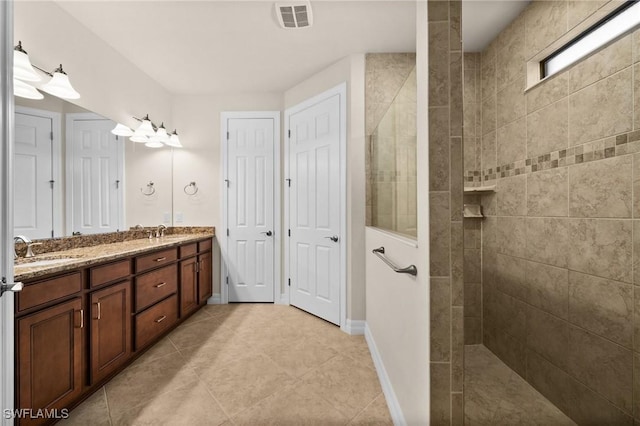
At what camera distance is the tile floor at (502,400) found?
1.55m

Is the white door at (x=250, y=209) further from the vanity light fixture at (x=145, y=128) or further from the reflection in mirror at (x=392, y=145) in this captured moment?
A: the reflection in mirror at (x=392, y=145)

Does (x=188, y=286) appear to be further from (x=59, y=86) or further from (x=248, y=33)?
(x=248, y=33)

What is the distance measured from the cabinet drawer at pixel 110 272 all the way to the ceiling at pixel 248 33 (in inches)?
73.7

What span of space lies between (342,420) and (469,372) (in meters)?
1.10

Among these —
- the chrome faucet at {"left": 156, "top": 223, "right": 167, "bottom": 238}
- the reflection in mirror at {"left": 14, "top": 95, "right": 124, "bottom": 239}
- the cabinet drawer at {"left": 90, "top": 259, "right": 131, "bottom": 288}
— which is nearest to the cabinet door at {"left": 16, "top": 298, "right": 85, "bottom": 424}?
the cabinet drawer at {"left": 90, "top": 259, "right": 131, "bottom": 288}

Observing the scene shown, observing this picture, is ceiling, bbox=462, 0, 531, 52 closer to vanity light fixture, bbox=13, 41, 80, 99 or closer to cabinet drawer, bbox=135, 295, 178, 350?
vanity light fixture, bbox=13, 41, 80, 99

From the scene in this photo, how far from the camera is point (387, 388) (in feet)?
5.42

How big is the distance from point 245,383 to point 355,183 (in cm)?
184

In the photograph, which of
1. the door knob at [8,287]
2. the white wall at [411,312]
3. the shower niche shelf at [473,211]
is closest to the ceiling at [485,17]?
the white wall at [411,312]

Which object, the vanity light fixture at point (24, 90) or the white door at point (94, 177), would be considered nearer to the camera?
the vanity light fixture at point (24, 90)

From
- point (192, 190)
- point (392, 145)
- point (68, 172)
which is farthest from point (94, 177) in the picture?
point (392, 145)

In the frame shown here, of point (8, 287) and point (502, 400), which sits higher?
point (8, 287)

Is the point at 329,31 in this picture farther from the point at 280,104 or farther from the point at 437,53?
the point at 437,53

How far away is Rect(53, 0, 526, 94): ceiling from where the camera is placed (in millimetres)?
2018
